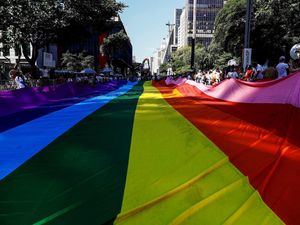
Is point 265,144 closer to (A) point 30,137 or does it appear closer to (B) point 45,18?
(A) point 30,137

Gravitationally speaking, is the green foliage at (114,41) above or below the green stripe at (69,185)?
above

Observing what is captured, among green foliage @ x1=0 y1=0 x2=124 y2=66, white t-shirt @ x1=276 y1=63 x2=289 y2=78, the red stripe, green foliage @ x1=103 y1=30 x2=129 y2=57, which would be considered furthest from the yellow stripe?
green foliage @ x1=103 y1=30 x2=129 y2=57

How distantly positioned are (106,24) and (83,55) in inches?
1931

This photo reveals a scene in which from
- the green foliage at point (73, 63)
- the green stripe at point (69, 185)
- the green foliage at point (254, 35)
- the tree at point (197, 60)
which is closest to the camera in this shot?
the green stripe at point (69, 185)

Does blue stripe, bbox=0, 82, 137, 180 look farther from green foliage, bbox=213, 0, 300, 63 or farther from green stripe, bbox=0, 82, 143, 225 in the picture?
green foliage, bbox=213, 0, 300, 63

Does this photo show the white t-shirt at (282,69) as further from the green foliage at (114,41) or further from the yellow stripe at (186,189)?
the green foliage at (114,41)

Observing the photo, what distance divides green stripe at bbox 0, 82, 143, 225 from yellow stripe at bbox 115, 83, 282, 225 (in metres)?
0.18

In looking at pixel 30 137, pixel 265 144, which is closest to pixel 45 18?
pixel 30 137

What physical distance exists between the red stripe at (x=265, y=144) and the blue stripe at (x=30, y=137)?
2601mm

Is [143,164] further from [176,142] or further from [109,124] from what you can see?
[109,124]

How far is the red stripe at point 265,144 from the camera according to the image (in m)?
4.21

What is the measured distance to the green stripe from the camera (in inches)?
151

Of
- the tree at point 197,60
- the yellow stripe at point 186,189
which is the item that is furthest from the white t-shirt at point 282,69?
the tree at point 197,60

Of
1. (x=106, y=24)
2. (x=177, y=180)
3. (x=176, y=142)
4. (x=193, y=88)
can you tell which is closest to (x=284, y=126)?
(x=176, y=142)
